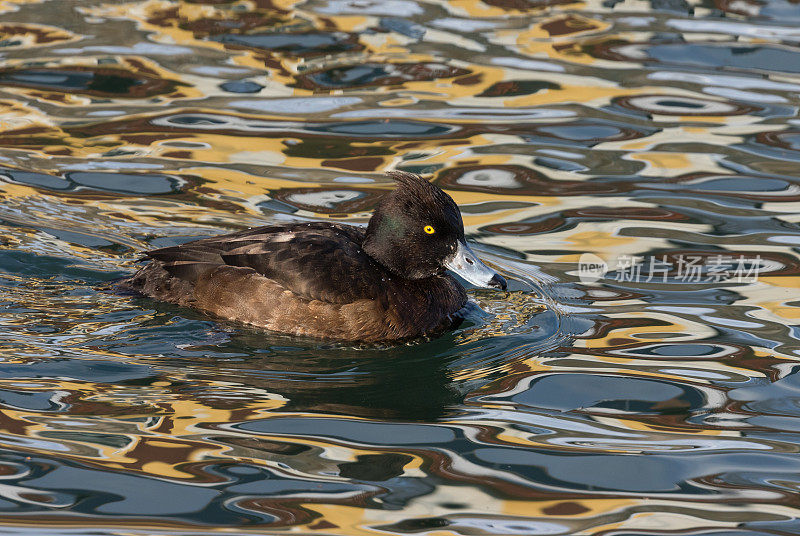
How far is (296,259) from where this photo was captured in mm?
7242

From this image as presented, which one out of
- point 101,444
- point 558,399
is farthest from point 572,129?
point 101,444

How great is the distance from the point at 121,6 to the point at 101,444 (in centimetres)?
990

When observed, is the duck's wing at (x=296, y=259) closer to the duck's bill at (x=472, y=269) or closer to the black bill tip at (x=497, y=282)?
the duck's bill at (x=472, y=269)

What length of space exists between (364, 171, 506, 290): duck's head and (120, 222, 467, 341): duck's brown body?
12cm

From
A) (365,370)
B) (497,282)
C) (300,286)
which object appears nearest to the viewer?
(365,370)

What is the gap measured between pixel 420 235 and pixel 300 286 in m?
0.92

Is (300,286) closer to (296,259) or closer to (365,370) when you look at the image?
(296,259)

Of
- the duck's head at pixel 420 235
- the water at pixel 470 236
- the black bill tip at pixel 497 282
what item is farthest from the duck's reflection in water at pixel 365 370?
the duck's head at pixel 420 235

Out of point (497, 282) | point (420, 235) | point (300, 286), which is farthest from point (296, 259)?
point (497, 282)

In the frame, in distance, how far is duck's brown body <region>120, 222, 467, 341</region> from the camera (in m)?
7.23

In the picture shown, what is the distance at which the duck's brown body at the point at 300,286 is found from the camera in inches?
285

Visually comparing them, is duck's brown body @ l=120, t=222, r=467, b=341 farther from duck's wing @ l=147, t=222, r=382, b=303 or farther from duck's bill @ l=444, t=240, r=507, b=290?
duck's bill @ l=444, t=240, r=507, b=290

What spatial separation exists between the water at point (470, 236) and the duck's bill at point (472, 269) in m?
0.38

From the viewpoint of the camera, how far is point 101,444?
565 cm
